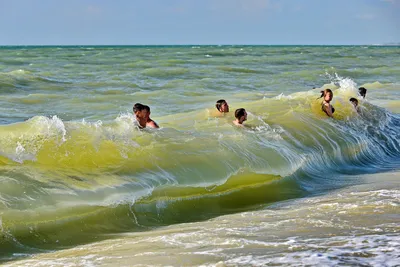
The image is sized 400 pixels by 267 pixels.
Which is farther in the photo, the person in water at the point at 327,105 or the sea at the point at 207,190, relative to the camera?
the person in water at the point at 327,105

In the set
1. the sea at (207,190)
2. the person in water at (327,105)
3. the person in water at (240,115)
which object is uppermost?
the person in water at (327,105)

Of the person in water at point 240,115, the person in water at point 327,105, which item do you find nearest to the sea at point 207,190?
the person in water at point 327,105

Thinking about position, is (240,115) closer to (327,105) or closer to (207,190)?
(207,190)

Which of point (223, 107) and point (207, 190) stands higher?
point (223, 107)

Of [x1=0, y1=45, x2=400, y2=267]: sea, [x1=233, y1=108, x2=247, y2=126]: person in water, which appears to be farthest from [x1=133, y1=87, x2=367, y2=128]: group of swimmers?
[x1=0, y1=45, x2=400, y2=267]: sea

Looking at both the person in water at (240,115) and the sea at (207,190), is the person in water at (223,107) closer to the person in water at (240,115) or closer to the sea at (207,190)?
the sea at (207,190)

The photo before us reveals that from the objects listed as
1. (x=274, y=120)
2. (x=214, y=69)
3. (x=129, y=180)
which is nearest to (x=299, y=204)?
(x=129, y=180)

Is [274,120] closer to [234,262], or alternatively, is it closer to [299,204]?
[299,204]

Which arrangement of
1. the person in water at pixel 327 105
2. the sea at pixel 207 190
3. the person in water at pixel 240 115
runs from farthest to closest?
the person in water at pixel 327 105 → the person in water at pixel 240 115 → the sea at pixel 207 190

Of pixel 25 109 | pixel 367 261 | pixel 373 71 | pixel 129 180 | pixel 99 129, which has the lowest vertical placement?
pixel 367 261

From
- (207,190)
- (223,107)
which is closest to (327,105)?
(223,107)

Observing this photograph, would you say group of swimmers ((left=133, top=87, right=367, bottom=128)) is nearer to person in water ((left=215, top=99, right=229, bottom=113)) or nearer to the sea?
person in water ((left=215, top=99, right=229, bottom=113))

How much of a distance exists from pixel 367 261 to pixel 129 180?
412 cm

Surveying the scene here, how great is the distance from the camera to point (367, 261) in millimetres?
4324
